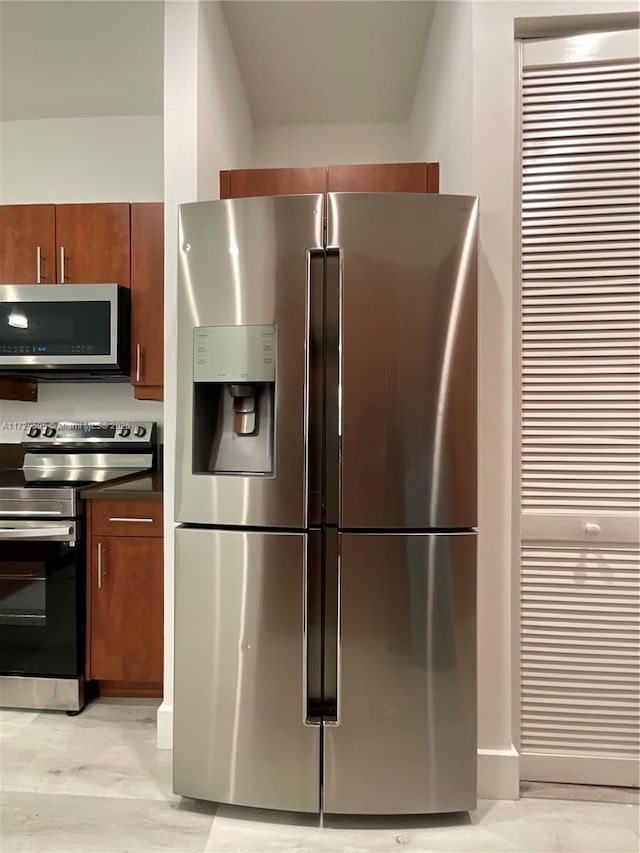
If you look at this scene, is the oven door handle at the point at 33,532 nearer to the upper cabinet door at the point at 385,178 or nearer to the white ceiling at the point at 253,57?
the upper cabinet door at the point at 385,178

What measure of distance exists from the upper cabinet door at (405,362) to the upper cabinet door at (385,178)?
A: 559 mm

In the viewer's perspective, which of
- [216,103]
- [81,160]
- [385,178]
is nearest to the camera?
[385,178]

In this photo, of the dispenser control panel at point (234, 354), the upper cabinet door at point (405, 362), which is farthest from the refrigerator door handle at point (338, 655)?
the dispenser control panel at point (234, 354)

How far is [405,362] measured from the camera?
4.43 ft

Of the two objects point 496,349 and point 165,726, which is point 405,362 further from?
point 165,726

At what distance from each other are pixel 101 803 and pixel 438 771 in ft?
3.39

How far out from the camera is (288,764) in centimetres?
136

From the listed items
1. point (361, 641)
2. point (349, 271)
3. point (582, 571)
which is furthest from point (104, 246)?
point (582, 571)

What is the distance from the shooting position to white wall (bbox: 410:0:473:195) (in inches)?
61.7

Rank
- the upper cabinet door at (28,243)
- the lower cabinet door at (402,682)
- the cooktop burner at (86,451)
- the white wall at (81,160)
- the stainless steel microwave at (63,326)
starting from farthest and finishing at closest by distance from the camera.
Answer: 1. the white wall at (81,160)
2. the cooktop burner at (86,451)
3. the upper cabinet door at (28,243)
4. the stainless steel microwave at (63,326)
5. the lower cabinet door at (402,682)

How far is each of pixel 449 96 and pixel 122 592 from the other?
7.53ft

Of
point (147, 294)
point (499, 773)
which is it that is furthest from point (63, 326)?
point (499, 773)

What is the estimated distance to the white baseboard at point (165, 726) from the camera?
5.68ft

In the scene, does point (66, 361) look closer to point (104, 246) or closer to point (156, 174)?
point (104, 246)
